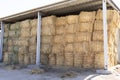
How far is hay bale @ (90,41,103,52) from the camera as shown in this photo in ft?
32.6

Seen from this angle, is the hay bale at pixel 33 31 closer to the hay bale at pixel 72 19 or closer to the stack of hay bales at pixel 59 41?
the stack of hay bales at pixel 59 41

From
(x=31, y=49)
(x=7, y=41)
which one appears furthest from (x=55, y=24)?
(x=7, y=41)

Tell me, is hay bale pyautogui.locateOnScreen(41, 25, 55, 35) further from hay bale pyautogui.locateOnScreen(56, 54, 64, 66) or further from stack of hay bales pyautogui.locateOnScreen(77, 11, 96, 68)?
stack of hay bales pyautogui.locateOnScreen(77, 11, 96, 68)

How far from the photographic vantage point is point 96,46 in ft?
32.9

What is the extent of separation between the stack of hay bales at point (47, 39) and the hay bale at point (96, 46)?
2386 mm

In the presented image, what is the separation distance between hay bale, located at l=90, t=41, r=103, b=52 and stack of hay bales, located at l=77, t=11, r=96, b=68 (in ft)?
0.55

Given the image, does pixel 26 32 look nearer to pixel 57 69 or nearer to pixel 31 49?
pixel 31 49

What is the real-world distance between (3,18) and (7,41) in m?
1.60

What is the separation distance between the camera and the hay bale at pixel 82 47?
1029 centimetres

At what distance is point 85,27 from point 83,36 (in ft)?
1.47

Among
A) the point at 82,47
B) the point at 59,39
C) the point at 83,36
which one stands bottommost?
the point at 82,47

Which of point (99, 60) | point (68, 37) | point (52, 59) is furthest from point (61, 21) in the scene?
point (99, 60)

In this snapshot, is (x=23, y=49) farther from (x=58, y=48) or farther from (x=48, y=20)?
(x=58, y=48)

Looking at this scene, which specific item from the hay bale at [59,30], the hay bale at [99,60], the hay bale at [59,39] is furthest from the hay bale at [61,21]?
the hay bale at [99,60]
